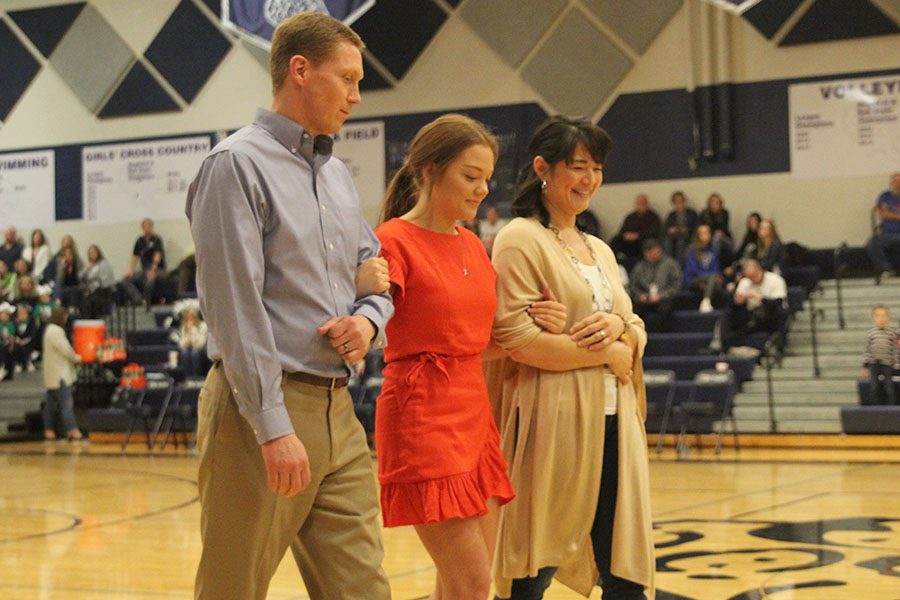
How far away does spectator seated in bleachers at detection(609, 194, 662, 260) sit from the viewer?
1541 cm

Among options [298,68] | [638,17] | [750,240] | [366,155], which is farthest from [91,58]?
[298,68]

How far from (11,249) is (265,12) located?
6.94 m

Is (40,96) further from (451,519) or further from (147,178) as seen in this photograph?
(451,519)

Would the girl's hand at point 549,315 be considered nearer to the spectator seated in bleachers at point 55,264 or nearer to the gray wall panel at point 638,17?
the gray wall panel at point 638,17

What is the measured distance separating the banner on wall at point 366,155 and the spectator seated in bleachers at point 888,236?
6.82 metres

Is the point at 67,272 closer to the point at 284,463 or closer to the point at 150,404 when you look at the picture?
the point at 150,404

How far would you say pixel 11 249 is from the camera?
19297 millimetres

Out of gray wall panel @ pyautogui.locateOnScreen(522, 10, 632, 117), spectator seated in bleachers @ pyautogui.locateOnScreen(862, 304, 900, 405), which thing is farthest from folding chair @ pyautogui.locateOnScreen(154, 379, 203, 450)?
spectator seated in bleachers @ pyautogui.locateOnScreen(862, 304, 900, 405)

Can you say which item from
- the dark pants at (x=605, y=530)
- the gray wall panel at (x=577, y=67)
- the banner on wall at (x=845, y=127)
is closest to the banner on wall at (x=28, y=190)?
the gray wall panel at (x=577, y=67)

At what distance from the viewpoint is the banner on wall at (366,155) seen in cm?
1778

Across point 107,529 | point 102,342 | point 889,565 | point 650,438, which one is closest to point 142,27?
point 102,342

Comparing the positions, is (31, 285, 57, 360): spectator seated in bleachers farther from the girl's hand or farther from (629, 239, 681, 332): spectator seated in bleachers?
the girl's hand

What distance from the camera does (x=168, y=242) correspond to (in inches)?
755

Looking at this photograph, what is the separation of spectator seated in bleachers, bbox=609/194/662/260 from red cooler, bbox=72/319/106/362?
21.2 ft
